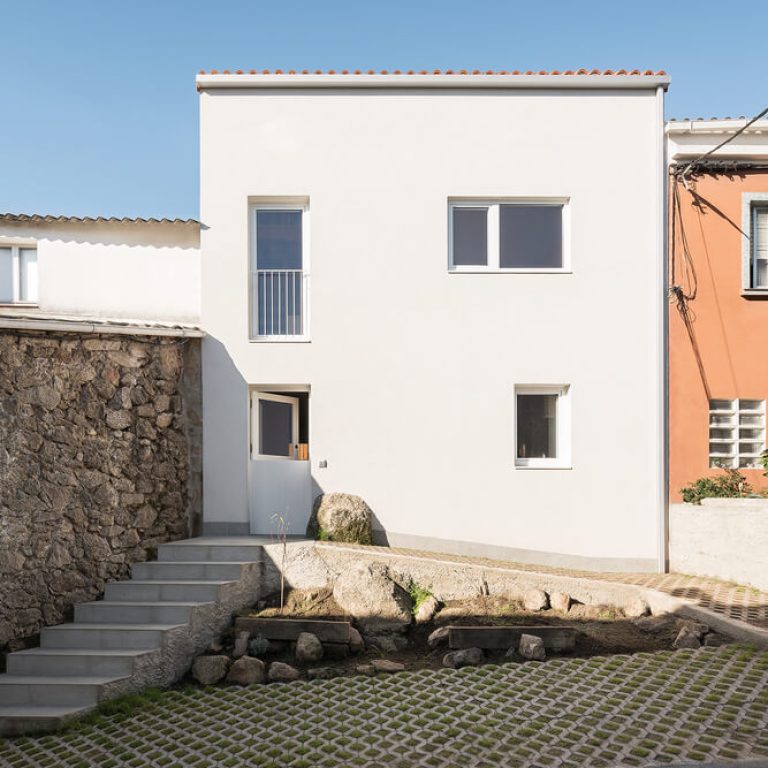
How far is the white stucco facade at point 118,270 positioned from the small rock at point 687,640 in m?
7.98

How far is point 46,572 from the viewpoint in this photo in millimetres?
6418

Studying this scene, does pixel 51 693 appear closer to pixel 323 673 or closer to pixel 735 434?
pixel 323 673

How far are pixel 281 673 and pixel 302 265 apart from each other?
582 cm

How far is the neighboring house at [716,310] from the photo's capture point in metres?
8.73

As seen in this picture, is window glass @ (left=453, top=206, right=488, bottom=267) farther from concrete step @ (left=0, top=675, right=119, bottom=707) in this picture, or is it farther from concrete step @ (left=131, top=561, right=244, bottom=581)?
concrete step @ (left=0, top=675, right=119, bottom=707)

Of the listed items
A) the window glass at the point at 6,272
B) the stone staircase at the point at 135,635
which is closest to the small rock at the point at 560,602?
the stone staircase at the point at 135,635

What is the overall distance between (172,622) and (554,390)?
6.31 metres

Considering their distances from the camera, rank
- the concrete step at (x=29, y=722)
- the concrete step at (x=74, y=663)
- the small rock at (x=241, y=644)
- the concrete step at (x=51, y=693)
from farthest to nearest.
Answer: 1. the small rock at (x=241, y=644)
2. the concrete step at (x=74, y=663)
3. the concrete step at (x=51, y=693)
4. the concrete step at (x=29, y=722)

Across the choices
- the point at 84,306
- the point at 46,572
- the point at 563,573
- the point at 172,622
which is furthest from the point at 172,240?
the point at 563,573

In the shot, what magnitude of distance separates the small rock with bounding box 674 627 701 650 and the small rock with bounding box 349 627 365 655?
3.56 meters

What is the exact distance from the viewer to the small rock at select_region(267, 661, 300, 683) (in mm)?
5859

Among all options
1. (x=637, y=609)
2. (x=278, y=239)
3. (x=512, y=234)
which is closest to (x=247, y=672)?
(x=637, y=609)

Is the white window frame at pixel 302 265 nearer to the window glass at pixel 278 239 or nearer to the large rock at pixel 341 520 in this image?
the window glass at pixel 278 239

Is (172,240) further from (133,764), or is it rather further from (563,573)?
(563,573)
